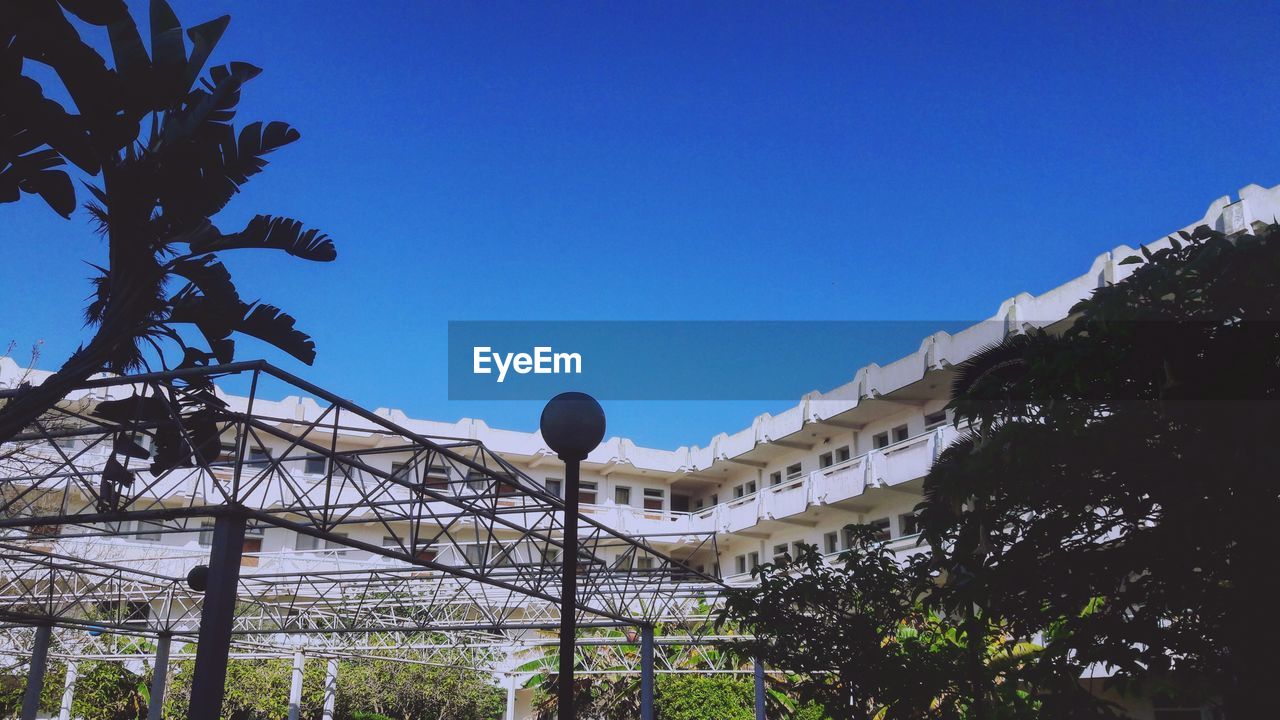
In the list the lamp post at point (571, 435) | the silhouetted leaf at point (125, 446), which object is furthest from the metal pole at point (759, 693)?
the lamp post at point (571, 435)

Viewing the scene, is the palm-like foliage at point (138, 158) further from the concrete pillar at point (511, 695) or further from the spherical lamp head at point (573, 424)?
the concrete pillar at point (511, 695)

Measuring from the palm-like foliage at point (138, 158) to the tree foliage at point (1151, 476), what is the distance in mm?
7705

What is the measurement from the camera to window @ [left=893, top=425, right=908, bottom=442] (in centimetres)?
3262

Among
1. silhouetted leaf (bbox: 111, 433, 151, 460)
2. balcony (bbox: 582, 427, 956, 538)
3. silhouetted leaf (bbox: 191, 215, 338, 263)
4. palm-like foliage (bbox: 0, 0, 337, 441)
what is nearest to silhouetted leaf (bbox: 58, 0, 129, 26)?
palm-like foliage (bbox: 0, 0, 337, 441)

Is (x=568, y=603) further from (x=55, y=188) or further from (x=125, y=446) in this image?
(x=125, y=446)

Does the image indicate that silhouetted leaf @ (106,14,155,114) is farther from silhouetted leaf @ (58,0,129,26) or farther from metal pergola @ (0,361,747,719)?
metal pergola @ (0,361,747,719)

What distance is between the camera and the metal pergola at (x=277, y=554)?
36.2 ft

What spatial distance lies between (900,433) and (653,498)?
600 inches

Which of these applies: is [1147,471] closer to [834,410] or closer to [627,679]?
[834,410]

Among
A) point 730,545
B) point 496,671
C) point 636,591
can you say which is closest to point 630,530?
point 730,545

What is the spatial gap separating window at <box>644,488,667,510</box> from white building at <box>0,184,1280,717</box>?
0.06 m

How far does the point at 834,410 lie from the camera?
111ft

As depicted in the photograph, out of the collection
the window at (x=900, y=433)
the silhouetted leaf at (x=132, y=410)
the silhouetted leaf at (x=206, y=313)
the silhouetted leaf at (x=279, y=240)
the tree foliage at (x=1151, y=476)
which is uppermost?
the window at (x=900, y=433)

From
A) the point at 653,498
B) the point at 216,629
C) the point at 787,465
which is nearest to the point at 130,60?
the point at 216,629
